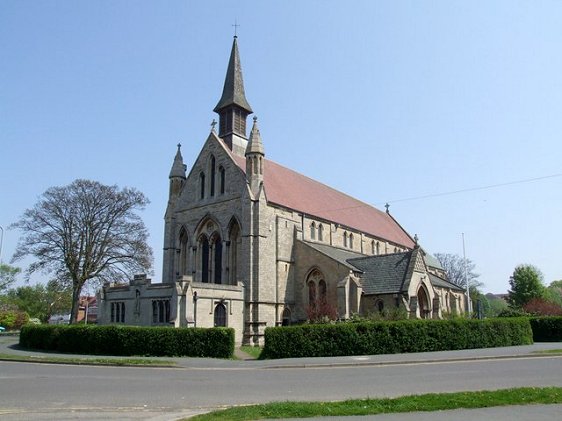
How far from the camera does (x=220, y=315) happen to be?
32844 millimetres

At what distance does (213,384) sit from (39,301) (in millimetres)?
89433

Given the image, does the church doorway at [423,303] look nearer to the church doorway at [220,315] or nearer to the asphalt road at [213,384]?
the church doorway at [220,315]

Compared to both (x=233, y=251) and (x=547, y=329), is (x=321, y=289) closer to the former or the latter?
(x=233, y=251)

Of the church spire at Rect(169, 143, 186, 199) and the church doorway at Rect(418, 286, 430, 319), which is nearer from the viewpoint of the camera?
the church doorway at Rect(418, 286, 430, 319)

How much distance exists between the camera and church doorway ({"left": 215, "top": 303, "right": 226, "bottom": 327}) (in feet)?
107

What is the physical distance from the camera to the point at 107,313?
36531 millimetres

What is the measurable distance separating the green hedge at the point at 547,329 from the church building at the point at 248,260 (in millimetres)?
6654

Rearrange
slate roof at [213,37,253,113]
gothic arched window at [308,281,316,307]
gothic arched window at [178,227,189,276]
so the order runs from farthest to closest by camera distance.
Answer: slate roof at [213,37,253,113] < gothic arched window at [178,227,189,276] < gothic arched window at [308,281,316,307]

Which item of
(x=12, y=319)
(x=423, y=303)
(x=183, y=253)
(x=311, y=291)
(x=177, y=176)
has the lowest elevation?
(x=12, y=319)

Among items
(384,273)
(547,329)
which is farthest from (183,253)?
(547,329)

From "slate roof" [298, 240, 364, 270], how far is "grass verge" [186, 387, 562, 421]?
83.2 feet

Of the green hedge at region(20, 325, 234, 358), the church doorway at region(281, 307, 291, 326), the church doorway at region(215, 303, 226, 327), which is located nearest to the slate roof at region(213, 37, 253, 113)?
the church doorway at region(281, 307, 291, 326)

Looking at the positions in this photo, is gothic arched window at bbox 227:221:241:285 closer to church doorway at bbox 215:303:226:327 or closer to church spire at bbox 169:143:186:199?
church doorway at bbox 215:303:226:327

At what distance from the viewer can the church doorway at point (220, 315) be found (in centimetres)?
3272
